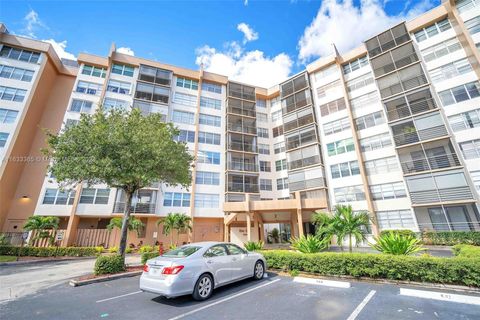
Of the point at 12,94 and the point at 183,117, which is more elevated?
the point at 183,117

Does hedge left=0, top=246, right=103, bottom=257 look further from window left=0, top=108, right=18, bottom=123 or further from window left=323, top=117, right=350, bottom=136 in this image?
window left=323, top=117, right=350, bottom=136

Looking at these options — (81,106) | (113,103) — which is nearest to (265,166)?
(113,103)

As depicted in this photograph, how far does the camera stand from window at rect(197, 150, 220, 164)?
2903 cm

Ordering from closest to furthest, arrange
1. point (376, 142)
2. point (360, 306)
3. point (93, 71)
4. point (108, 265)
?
point (360, 306) → point (108, 265) → point (376, 142) → point (93, 71)

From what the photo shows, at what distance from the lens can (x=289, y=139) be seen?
102ft

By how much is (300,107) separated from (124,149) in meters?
26.2

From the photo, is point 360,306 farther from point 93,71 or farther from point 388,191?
point 93,71

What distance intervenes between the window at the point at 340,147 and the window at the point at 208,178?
15.2 m

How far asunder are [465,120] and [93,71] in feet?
141

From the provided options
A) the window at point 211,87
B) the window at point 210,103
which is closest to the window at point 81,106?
the window at point 210,103

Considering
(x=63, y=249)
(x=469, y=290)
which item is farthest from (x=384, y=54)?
(x=63, y=249)

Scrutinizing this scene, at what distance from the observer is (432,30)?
24781 millimetres

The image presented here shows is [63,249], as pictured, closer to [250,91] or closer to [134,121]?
[134,121]

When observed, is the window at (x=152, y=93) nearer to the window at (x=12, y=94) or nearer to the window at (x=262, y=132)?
the window at (x=12, y=94)
